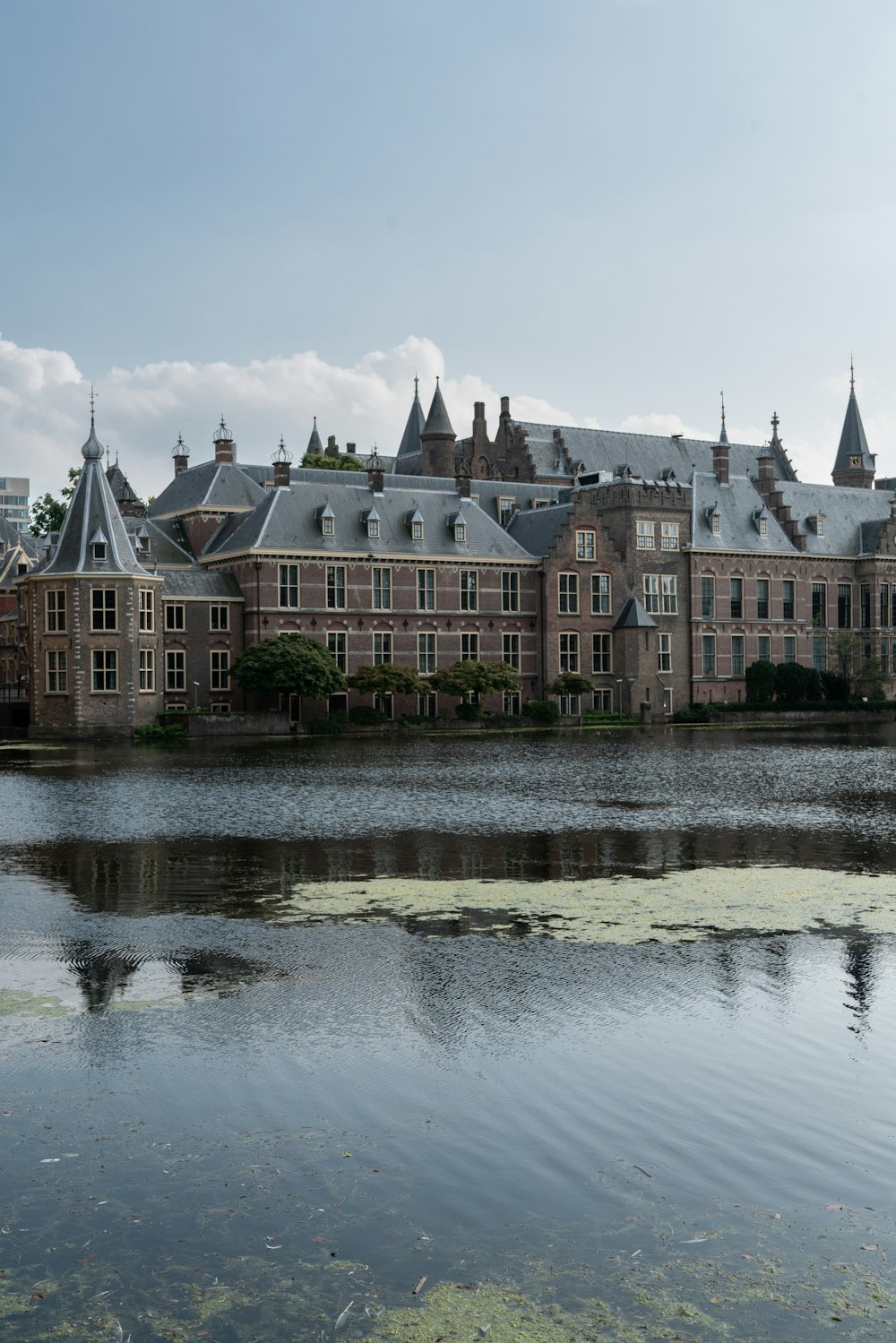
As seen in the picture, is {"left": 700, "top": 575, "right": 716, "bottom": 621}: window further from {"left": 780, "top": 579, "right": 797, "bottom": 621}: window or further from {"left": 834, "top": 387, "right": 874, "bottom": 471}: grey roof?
{"left": 834, "top": 387, "right": 874, "bottom": 471}: grey roof

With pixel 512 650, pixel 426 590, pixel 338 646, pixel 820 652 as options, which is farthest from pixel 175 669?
pixel 820 652

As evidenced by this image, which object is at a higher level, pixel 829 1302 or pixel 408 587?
pixel 408 587

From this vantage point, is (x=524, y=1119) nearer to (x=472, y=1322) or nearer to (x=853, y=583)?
(x=472, y=1322)

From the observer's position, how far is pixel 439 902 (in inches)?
672

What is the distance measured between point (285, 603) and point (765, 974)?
61438mm

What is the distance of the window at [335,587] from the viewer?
74625 mm

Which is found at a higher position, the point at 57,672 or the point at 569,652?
the point at 569,652

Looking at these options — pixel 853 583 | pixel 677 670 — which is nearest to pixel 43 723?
pixel 677 670

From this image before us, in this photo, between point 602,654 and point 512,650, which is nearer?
point 512,650

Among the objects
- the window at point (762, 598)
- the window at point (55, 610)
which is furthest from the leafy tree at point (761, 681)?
the window at point (55, 610)

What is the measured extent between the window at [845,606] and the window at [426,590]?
99.3 feet

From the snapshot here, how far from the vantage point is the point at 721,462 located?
304ft

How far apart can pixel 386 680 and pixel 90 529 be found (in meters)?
16.4

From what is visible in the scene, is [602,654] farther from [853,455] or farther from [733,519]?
[853,455]
